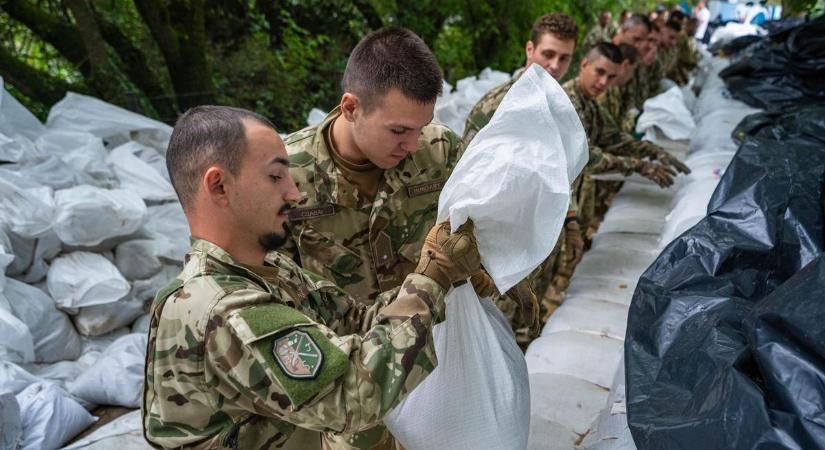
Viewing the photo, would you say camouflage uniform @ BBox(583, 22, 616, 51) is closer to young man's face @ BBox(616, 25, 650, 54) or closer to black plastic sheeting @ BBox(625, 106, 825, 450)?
young man's face @ BBox(616, 25, 650, 54)

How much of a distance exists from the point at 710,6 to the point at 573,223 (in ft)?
43.8

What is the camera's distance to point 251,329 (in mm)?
937

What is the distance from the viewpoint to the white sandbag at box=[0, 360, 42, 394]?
2266mm

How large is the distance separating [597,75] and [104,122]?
112 inches

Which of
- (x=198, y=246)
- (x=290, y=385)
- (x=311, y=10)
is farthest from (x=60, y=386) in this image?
(x=311, y=10)

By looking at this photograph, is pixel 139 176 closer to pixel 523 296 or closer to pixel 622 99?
pixel 523 296

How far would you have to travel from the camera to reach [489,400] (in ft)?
4.20

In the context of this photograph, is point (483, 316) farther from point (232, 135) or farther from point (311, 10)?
point (311, 10)

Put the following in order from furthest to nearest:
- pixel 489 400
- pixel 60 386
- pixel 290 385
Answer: pixel 60 386 < pixel 489 400 < pixel 290 385

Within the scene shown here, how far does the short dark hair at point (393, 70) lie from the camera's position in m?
1.54

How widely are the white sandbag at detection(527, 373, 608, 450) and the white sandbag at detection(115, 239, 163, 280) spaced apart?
2121 millimetres

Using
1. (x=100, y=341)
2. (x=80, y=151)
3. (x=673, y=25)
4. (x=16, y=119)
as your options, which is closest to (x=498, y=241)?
(x=100, y=341)

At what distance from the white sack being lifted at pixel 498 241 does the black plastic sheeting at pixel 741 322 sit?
276 millimetres

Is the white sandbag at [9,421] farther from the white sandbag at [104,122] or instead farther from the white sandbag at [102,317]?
the white sandbag at [104,122]
